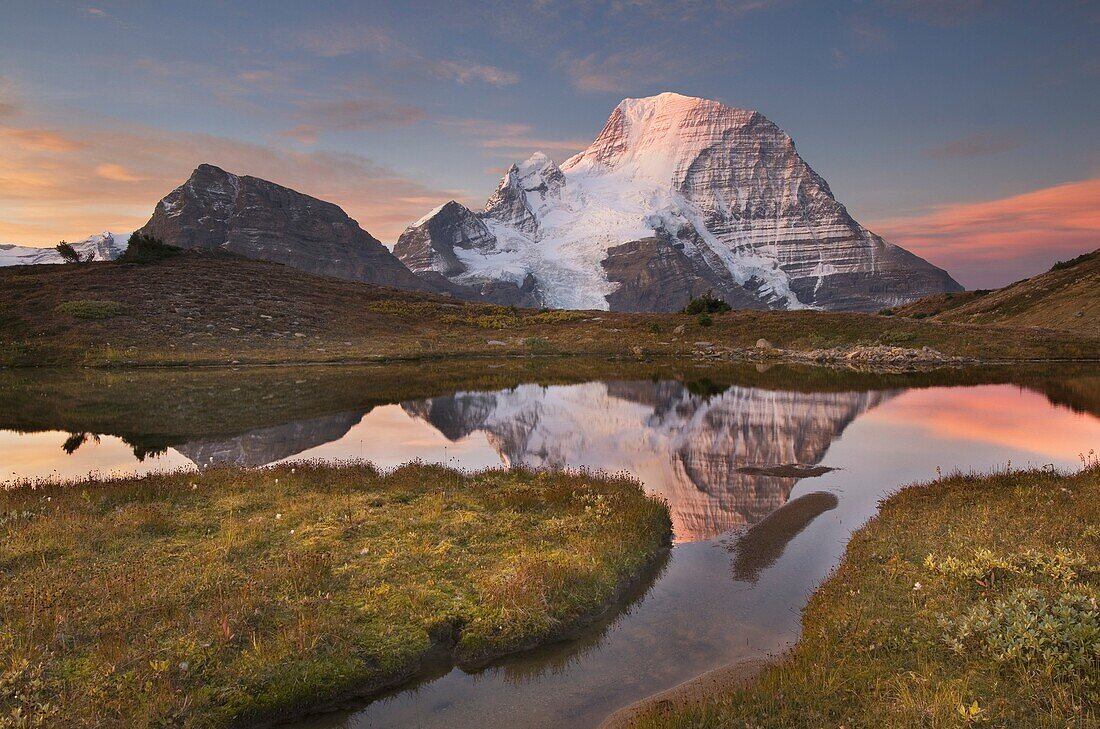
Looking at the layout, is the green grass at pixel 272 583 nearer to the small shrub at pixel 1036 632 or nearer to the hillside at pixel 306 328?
the small shrub at pixel 1036 632

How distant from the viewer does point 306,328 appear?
75062 millimetres

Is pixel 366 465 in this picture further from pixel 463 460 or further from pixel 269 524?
pixel 269 524

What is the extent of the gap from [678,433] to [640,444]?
9.19 feet

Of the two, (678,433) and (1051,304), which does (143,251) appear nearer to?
(678,433)

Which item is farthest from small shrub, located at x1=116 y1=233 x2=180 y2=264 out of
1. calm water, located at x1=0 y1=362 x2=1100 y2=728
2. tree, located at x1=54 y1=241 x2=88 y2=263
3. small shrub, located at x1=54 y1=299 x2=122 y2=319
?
calm water, located at x1=0 y1=362 x2=1100 y2=728

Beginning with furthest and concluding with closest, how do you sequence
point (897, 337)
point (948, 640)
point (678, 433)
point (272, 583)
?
point (897, 337) < point (678, 433) < point (272, 583) < point (948, 640)

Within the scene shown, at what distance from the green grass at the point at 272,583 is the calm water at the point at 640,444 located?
29.4 inches

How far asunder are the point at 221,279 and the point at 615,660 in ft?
309

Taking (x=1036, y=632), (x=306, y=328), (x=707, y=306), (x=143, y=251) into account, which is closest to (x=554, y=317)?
(x=707, y=306)

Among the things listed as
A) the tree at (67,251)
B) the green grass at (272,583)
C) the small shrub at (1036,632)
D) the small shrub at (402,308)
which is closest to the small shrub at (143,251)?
the tree at (67,251)

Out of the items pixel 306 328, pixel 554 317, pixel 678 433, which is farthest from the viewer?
pixel 554 317

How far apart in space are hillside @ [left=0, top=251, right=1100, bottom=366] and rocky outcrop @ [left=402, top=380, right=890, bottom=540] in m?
31.4

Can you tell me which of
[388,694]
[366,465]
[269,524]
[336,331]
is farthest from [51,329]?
[388,694]

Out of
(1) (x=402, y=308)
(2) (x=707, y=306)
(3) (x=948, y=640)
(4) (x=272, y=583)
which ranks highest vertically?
(1) (x=402, y=308)
